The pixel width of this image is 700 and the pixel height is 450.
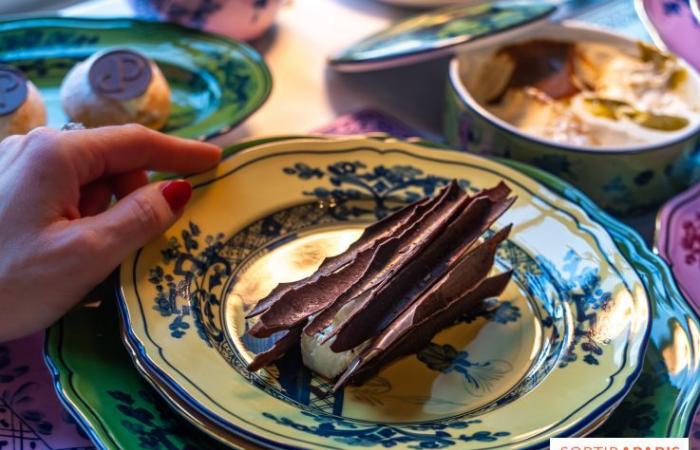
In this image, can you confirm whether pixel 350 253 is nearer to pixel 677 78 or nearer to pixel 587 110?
pixel 587 110

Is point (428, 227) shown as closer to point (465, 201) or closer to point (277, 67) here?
point (465, 201)

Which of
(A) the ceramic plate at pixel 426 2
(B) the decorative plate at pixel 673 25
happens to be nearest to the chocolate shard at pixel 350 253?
(B) the decorative plate at pixel 673 25

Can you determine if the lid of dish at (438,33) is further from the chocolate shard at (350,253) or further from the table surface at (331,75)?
the chocolate shard at (350,253)

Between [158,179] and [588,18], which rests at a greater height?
[588,18]

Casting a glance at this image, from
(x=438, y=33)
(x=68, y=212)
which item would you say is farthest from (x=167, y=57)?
(x=68, y=212)

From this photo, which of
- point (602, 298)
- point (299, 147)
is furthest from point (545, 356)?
point (299, 147)
